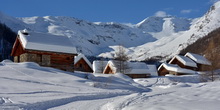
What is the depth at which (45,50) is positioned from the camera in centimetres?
3400

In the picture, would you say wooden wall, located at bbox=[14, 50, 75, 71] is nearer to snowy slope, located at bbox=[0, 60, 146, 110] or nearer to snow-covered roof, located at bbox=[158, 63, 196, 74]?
snowy slope, located at bbox=[0, 60, 146, 110]

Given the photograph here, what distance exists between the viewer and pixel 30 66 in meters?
28.2

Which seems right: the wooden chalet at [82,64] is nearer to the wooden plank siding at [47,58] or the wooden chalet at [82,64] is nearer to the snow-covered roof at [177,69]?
the wooden plank siding at [47,58]

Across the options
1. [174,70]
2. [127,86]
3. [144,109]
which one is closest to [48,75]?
[127,86]

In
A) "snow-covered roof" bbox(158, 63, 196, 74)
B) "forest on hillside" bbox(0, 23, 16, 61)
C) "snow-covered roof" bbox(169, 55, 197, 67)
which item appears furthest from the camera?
"forest on hillside" bbox(0, 23, 16, 61)

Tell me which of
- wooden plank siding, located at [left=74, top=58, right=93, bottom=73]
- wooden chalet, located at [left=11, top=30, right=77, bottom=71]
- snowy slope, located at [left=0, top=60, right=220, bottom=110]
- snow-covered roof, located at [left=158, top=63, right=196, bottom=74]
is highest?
wooden chalet, located at [left=11, top=30, right=77, bottom=71]

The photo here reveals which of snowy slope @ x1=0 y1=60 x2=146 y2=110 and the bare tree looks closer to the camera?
snowy slope @ x1=0 y1=60 x2=146 y2=110

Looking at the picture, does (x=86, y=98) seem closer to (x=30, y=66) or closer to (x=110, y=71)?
(x=30, y=66)

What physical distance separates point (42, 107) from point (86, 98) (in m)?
4.07

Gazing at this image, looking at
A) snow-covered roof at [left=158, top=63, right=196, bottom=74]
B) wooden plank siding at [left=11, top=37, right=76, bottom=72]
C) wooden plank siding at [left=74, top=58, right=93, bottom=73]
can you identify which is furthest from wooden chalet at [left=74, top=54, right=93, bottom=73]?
snow-covered roof at [left=158, top=63, right=196, bottom=74]

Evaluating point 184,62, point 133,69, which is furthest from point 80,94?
point 184,62

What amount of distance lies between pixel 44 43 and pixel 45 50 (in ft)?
3.62

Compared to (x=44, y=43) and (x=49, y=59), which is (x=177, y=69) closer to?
(x=49, y=59)

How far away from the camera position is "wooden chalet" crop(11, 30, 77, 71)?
33438 mm
